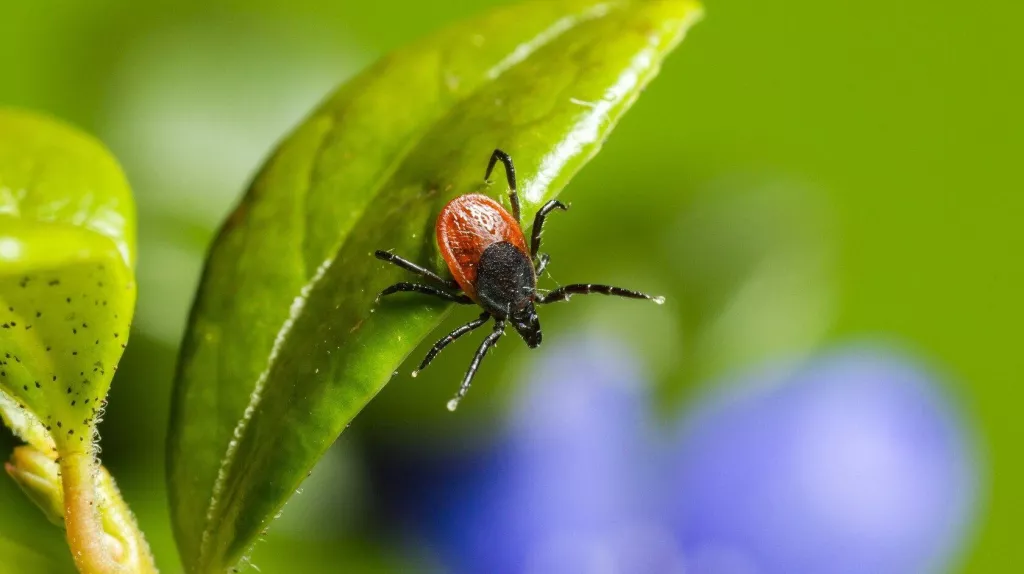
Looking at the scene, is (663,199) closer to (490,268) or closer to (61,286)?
(490,268)

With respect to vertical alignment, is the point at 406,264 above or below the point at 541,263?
below

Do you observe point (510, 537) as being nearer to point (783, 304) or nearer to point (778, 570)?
point (778, 570)

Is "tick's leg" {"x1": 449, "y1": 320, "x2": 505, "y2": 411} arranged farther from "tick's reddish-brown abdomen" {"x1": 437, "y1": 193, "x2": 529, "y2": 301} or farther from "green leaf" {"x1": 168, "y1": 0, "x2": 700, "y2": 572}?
"green leaf" {"x1": 168, "y1": 0, "x2": 700, "y2": 572}

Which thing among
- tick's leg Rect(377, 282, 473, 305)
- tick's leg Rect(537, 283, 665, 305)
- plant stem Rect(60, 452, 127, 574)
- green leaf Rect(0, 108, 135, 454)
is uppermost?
tick's leg Rect(537, 283, 665, 305)

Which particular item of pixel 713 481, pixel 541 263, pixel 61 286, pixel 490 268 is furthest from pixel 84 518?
pixel 713 481

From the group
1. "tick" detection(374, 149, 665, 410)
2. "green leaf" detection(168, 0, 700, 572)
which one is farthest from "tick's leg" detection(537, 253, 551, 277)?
"green leaf" detection(168, 0, 700, 572)

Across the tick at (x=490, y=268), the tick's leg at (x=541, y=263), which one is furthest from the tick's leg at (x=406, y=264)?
the tick's leg at (x=541, y=263)

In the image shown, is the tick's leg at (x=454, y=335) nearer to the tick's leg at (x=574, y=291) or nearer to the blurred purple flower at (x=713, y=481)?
the tick's leg at (x=574, y=291)
